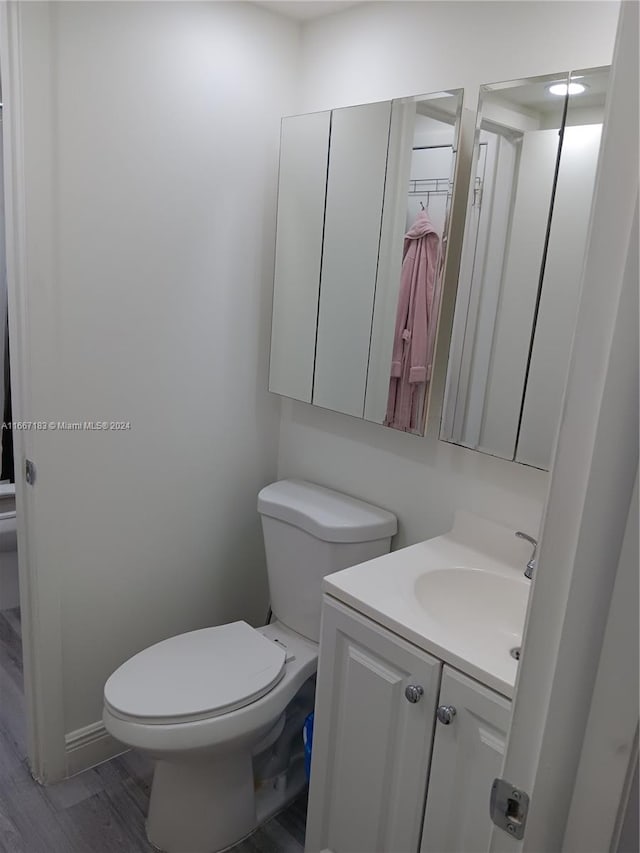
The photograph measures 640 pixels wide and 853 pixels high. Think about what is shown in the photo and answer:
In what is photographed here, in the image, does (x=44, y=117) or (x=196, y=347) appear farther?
(x=196, y=347)

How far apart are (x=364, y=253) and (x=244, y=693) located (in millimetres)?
1235

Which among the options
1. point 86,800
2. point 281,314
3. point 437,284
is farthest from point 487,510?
point 86,800

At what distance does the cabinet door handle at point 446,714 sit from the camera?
49.7 inches

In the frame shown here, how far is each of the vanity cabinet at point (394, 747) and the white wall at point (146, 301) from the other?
784 millimetres

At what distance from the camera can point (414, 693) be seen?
1.31 m

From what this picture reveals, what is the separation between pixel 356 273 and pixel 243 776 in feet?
4.79

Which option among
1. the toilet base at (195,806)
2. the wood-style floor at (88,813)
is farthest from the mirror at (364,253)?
the wood-style floor at (88,813)

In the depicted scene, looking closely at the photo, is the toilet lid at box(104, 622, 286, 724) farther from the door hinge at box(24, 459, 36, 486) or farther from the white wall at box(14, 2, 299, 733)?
the door hinge at box(24, 459, 36, 486)

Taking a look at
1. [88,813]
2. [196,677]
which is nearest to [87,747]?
[88,813]

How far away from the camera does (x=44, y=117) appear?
1589 mm

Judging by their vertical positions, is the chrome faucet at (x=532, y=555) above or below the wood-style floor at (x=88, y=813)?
above

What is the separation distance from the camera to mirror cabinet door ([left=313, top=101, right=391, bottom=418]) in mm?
1798

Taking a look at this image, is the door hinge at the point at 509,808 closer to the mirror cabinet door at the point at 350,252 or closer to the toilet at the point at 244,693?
the toilet at the point at 244,693

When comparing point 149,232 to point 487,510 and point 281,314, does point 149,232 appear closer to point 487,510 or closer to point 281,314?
point 281,314
